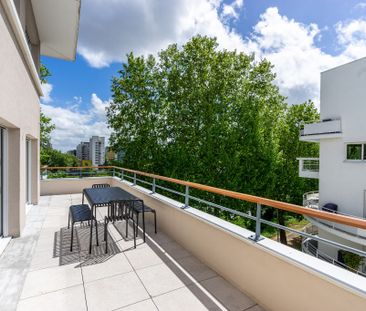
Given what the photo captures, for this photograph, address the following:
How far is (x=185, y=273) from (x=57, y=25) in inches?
290

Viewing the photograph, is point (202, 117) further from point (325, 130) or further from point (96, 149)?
point (96, 149)

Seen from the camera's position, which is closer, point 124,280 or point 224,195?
point 124,280

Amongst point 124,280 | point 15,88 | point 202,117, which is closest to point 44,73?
point 202,117

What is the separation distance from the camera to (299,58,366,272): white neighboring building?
872 centimetres

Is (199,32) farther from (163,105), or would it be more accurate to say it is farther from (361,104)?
(361,104)

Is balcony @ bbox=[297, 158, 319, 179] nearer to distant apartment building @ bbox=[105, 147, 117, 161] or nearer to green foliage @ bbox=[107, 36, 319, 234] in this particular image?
green foliage @ bbox=[107, 36, 319, 234]

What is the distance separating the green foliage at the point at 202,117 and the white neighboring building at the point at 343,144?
3.71 metres

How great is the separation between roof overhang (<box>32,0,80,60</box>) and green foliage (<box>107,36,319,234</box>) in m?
6.68

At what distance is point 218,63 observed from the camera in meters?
14.1

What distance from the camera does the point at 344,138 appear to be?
30.6ft

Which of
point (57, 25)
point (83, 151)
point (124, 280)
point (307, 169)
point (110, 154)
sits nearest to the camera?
point (124, 280)

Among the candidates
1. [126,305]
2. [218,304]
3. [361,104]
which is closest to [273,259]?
[218,304]

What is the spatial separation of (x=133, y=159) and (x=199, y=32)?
9.53m

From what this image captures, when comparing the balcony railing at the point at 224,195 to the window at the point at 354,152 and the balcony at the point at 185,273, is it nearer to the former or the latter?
the balcony at the point at 185,273
